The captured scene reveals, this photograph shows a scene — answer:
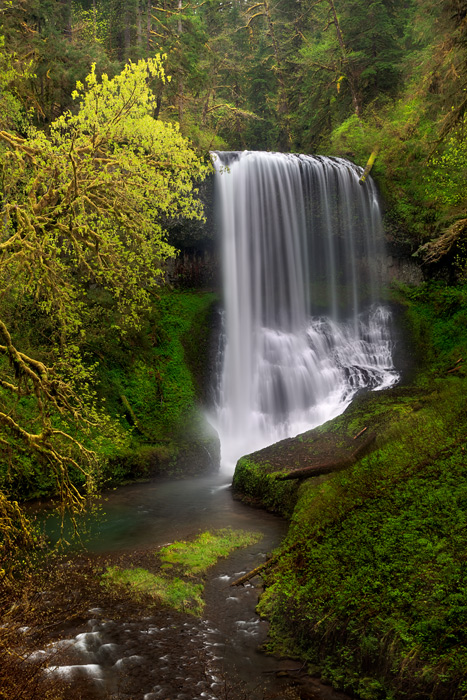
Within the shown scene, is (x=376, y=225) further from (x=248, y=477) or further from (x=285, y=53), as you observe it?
(x=285, y=53)

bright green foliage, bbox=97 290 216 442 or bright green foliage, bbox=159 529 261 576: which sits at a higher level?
bright green foliage, bbox=97 290 216 442

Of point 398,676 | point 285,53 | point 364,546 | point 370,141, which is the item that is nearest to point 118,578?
point 364,546

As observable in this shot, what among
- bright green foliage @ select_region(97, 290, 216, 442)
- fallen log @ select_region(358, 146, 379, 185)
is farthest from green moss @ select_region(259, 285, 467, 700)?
fallen log @ select_region(358, 146, 379, 185)

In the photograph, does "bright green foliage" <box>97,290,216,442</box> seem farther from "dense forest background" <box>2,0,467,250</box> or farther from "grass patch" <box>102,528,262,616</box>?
"dense forest background" <box>2,0,467,250</box>

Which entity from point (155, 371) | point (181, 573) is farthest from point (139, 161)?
point (155, 371)

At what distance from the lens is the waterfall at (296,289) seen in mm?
17359

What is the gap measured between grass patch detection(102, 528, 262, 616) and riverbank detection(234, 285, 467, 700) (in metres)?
0.96

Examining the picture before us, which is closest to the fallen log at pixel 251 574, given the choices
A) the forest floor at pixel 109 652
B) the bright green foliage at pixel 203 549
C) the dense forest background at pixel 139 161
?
the bright green foliage at pixel 203 549

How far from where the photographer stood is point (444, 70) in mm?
10188

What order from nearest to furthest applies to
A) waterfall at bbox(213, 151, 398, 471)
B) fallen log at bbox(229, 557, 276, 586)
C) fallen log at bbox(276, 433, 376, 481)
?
fallen log at bbox(229, 557, 276, 586)
fallen log at bbox(276, 433, 376, 481)
waterfall at bbox(213, 151, 398, 471)

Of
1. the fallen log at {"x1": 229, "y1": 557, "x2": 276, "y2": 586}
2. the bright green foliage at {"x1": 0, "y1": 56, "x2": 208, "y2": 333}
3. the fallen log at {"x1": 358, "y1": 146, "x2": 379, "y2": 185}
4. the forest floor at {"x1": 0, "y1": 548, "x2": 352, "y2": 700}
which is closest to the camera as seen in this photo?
the forest floor at {"x1": 0, "y1": 548, "x2": 352, "y2": 700}

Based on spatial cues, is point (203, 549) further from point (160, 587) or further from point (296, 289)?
point (296, 289)

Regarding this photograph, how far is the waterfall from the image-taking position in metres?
17.4

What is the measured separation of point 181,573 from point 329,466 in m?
3.39
